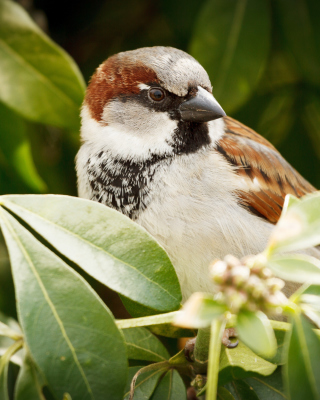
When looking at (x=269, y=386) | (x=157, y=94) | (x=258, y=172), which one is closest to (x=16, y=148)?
(x=157, y=94)

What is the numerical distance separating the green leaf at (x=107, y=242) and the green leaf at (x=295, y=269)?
0.88 feet

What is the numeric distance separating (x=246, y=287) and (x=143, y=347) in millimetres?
638

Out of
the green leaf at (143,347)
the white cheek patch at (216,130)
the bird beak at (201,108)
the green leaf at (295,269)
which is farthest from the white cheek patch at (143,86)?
the green leaf at (295,269)

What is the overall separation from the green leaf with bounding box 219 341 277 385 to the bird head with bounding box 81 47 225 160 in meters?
0.70

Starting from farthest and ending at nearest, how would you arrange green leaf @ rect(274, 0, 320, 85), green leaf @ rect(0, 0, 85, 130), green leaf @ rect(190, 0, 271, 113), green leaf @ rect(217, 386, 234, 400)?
green leaf @ rect(274, 0, 320, 85), green leaf @ rect(190, 0, 271, 113), green leaf @ rect(0, 0, 85, 130), green leaf @ rect(217, 386, 234, 400)

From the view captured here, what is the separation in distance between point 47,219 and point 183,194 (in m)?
0.67

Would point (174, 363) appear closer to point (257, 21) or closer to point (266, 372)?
point (266, 372)

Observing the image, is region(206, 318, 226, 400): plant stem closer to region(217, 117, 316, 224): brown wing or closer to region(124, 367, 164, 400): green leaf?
region(124, 367, 164, 400): green leaf

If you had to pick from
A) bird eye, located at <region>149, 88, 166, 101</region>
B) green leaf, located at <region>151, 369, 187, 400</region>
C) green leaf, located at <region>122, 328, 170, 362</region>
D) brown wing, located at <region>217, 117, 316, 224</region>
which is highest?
bird eye, located at <region>149, 88, 166, 101</region>

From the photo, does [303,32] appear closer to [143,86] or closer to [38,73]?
[143,86]

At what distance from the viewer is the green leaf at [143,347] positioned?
1.19m

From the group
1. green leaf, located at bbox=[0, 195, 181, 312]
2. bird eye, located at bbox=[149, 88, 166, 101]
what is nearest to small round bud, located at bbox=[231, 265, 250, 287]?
green leaf, located at bbox=[0, 195, 181, 312]

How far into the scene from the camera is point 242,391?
112cm

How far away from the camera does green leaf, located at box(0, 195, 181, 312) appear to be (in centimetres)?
86
